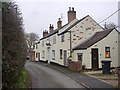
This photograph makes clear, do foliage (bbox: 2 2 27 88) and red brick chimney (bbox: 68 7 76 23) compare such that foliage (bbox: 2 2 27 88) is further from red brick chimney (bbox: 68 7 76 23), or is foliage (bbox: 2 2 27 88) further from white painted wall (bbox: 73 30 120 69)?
red brick chimney (bbox: 68 7 76 23)

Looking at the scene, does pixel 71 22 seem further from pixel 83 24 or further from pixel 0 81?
pixel 0 81

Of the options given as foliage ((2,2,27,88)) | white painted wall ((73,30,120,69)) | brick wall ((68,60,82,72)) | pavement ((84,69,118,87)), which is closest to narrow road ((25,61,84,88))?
pavement ((84,69,118,87))

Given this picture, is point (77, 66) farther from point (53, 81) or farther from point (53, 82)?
point (53, 82)

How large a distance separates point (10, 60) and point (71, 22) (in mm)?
20021

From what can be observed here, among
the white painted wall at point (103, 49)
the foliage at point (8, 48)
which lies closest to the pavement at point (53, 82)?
the foliage at point (8, 48)

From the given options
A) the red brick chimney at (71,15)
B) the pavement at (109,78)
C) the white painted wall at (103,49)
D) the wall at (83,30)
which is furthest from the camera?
the red brick chimney at (71,15)

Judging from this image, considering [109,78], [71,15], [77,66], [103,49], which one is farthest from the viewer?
[71,15]

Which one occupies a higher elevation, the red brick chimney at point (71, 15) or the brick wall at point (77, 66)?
the red brick chimney at point (71, 15)

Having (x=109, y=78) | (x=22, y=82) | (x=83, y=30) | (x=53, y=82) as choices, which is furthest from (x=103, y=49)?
(x=22, y=82)

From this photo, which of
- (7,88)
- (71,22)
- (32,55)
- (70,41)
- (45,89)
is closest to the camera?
(7,88)

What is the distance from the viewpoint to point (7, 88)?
19.0 feet

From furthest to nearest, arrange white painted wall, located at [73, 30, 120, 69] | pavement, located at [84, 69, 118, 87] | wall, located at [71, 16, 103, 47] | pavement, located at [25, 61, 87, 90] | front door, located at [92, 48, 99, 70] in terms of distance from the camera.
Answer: wall, located at [71, 16, 103, 47] < front door, located at [92, 48, 99, 70] < white painted wall, located at [73, 30, 120, 69] < pavement, located at [84, 69, 118, 87] < pavement, located at [25, 61, 87, 90]

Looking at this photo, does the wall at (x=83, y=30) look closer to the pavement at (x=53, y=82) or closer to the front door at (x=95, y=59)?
the front door at (x=95, y=59)

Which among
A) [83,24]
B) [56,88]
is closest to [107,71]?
[56,88]
